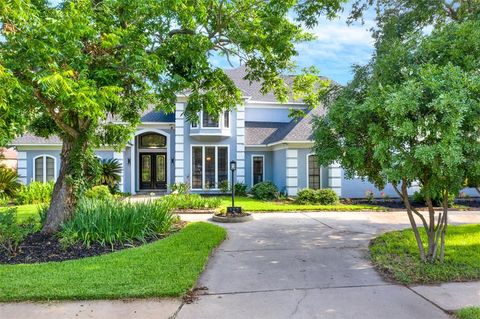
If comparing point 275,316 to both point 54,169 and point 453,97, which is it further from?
point 54,169

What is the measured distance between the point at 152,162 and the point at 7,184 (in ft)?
26.2

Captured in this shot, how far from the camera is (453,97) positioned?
4523 mm

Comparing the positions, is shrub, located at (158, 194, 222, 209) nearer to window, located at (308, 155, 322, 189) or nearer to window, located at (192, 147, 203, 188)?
window, located at (192, 147, 203, 188)

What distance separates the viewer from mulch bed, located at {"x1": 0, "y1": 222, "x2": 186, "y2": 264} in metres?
6.78

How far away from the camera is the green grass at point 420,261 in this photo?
18.5ft

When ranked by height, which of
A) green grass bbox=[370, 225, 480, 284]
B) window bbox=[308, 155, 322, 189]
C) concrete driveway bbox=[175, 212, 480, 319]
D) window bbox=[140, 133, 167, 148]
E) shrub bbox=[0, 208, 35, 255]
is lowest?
concrete driveway bbox=[175, 212, 480, 319]

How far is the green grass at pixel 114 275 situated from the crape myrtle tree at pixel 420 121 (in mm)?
3058

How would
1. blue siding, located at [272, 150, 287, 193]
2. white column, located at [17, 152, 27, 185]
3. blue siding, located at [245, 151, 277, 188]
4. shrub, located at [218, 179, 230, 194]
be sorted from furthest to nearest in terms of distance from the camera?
blue siding, located at [245, 151, 277, 188]
shrub, located at [218, 179, 230, 194]
white column, located at [17, 152, 27, 185]
blue siding, located at [272, 150, 287, 193]

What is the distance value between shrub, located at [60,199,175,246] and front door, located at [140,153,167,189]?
1314 centimetres

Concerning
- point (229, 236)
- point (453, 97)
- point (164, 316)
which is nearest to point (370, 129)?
point (453, 97)

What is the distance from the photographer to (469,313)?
423 centimetres

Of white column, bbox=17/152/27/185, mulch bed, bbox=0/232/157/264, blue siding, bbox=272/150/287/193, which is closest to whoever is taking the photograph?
mulch bed, bbox=0/232/157/264

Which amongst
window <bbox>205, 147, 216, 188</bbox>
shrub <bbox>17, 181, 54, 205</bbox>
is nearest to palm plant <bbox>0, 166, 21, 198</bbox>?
shrub <bbox>17, 181, 54, 205</bbox>

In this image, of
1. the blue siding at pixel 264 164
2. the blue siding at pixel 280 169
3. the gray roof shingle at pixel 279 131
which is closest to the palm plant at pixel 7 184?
the blue siding at pixel 264 164
